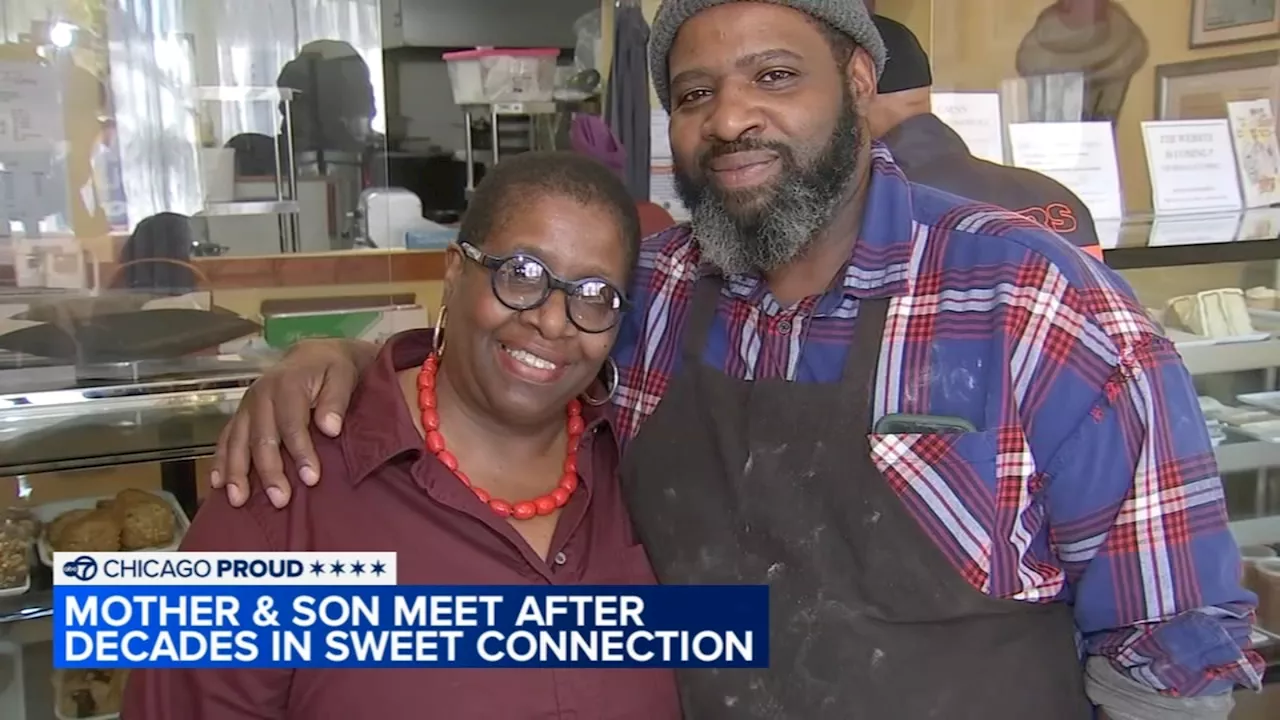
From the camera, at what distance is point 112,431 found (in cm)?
184

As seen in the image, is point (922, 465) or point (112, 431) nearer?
point (922, 465)

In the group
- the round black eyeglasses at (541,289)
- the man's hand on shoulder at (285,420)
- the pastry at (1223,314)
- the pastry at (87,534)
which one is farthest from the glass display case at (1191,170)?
the pastry at (87,534)

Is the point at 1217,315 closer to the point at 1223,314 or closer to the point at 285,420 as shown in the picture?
the point at 1223,314

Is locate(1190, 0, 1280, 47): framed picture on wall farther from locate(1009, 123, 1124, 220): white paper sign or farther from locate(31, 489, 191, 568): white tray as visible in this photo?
locate(31, 489, 191, 568): white tray

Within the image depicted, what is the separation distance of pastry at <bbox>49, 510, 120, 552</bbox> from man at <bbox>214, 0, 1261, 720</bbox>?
660 mm

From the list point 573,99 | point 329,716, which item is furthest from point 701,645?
point 573,99

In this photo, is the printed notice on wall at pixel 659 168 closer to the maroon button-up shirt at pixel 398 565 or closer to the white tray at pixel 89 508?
the white tray at pixel 89 508

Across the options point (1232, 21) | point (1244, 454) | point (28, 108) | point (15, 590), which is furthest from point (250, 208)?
point (1232, 21)

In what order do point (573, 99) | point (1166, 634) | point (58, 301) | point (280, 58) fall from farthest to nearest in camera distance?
point (573, 99) < point (280, 58) < point (58, 301) < point (1166, 634)

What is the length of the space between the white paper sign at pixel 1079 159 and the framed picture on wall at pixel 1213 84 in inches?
14.3

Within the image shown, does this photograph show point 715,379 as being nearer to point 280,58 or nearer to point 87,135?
point 87,135

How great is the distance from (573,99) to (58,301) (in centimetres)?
264

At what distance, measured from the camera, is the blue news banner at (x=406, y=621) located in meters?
1.25

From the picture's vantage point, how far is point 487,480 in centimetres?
135
